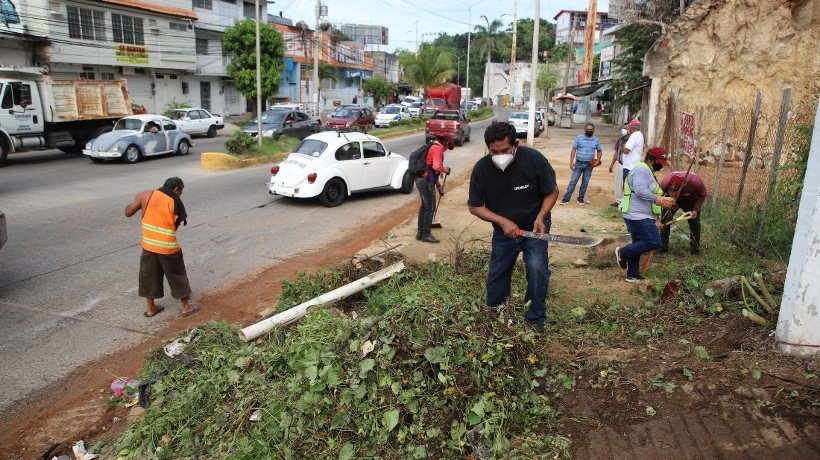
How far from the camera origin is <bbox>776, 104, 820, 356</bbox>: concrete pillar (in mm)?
3742

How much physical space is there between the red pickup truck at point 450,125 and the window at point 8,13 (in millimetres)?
17489

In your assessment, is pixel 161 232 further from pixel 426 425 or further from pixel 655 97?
pixel 655 97

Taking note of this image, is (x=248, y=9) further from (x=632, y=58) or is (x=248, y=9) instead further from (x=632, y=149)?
(x=632, y=149)

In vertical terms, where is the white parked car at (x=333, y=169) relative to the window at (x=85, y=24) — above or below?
below

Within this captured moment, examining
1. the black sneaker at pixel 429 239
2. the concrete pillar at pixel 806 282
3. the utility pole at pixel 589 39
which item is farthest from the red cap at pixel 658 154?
the utility pole at pixel 589 39

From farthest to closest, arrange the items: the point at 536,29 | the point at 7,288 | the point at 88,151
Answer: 1. the point at 536,29
2. the point at 88,151
3. the point at 7,288

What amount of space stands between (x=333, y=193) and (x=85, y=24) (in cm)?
2357

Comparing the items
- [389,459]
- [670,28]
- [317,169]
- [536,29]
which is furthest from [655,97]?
[389,459]

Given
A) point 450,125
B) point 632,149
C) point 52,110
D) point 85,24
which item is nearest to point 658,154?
point 632,149

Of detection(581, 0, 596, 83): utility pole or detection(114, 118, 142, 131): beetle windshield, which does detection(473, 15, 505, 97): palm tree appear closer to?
detection(581, 0, 596, 83): utility pole

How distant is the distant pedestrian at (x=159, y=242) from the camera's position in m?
6.11

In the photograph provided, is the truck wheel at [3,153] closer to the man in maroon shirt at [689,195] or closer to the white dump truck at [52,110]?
the white dump truck at [52,110]

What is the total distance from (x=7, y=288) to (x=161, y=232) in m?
2.37

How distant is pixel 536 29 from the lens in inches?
997
